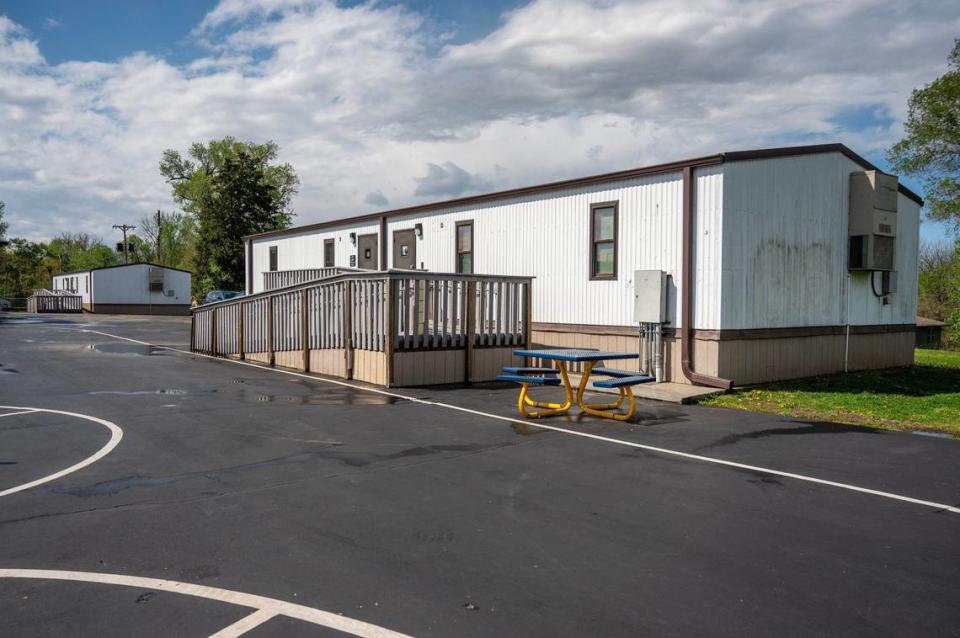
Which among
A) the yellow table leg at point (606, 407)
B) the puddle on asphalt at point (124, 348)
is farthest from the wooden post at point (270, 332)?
the yellow table leg at point (606, 407)

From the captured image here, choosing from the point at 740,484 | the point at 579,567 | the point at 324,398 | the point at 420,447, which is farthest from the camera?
the point at 324,398

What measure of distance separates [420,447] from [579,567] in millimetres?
3369

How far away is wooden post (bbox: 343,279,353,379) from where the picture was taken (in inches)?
498

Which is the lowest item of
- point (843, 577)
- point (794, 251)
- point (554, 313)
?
point (843, 577)

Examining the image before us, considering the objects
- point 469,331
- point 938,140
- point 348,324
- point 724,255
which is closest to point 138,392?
point 348,324

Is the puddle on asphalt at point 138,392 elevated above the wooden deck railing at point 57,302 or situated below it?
below

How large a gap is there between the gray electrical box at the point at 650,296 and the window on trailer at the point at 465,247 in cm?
545

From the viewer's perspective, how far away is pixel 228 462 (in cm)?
650

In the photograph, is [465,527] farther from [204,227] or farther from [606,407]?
[204,227]

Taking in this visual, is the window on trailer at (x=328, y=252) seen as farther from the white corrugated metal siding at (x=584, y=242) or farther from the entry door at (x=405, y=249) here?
the white corrugated metal siding at (x=584, y=242)

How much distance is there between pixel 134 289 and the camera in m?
52.2

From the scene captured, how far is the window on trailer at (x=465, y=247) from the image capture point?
17406 mm

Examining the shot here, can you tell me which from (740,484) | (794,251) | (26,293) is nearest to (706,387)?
(794,251)

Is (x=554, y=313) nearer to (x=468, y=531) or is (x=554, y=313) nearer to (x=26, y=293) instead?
(x=468, y=531)
